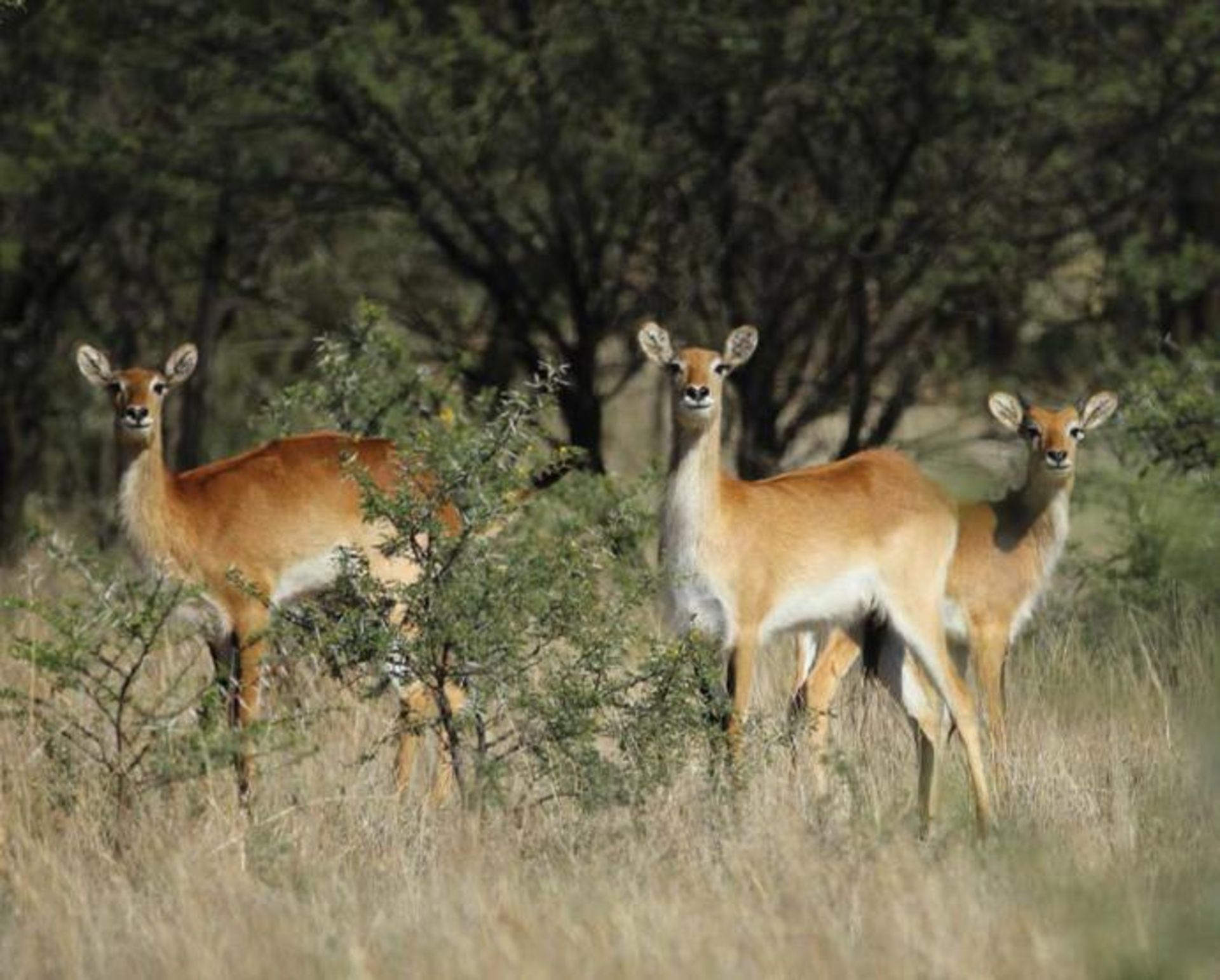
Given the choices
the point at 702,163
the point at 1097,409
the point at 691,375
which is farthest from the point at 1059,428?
the point at 702,163

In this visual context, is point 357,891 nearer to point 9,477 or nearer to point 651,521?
point 651,521

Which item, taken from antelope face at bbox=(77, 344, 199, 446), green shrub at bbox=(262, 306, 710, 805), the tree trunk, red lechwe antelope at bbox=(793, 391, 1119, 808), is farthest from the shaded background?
green shrub at bbox=(262, 306, 710, 805)

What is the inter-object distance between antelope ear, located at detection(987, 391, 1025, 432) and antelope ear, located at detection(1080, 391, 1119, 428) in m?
0.24

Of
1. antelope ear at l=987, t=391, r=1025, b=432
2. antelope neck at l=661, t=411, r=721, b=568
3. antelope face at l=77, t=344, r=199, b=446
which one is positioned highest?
antelope face at l=77, t=344, r=199, b=446

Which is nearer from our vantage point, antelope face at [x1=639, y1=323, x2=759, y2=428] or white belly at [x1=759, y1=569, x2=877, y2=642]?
white belly at [x1=759, y1=569, x2=877, y2=642]

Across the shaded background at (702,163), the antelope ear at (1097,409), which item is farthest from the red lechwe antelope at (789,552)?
the shaded background at (702,163)

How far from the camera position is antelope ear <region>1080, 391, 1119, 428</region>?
9.65 meters

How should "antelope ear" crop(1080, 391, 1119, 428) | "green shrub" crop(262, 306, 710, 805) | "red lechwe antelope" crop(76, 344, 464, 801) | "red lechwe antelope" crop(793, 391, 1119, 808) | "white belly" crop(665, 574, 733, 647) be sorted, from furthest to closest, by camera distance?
"antelope ear" crop(1080, 391, 1119, 428), "red lechwe antelope" crop(76, 344, 464, 801), "red lechwe antelope" crop(793, 391, 1119, 808), "white belly" crop(665, 574, 733, 647), "green shrub" crop(262, 306, 710, 805)

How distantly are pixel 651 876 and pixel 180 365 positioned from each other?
3.91 meters

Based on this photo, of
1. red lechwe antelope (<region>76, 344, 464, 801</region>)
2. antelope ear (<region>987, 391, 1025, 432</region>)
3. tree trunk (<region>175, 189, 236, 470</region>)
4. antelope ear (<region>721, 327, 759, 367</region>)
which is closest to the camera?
red lechwe antelope (<region>76, 344, 464, 801</region>)

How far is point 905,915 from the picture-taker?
5.66m

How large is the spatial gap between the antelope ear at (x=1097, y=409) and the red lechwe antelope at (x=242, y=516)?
245 centimetres

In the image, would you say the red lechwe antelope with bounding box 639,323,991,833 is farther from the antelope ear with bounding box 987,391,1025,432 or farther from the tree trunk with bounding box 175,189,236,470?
the tree trunk with bounding box 175,189,236,470

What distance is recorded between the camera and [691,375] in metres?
8.67
